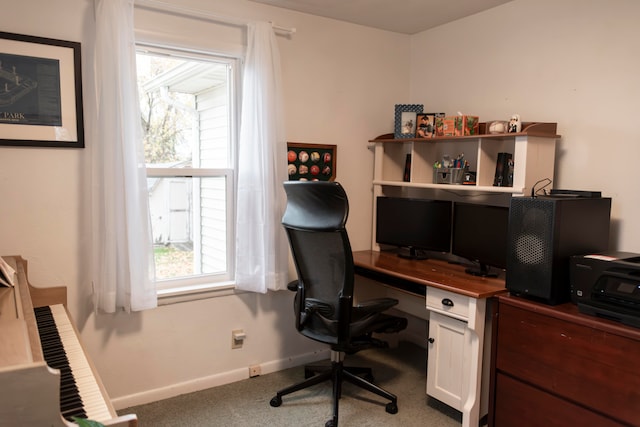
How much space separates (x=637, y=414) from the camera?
182 cm

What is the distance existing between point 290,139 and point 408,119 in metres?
0.83

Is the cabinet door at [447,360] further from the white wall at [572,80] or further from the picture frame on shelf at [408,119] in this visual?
the picture frame on shelf at [408,119]

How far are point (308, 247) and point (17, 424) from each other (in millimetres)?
1665

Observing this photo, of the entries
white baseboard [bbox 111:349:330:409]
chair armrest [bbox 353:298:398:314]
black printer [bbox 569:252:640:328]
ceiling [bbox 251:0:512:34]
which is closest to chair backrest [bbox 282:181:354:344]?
chair armrest [bbox 353:298:398:314]

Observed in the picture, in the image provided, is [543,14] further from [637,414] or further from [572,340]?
[637,414]

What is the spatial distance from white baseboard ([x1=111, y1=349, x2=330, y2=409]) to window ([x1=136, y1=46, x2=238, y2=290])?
596mm

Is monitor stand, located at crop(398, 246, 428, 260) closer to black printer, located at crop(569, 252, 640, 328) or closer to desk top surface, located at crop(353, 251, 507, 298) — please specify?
desk top surface, located at crop(353, 251, 507, 298)

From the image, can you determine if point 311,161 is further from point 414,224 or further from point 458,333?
point 458,333

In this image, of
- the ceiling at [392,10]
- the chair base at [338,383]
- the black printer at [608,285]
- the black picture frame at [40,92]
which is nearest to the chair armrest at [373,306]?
the chair base at [338,383]

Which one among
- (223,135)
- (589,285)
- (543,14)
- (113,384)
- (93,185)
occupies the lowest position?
(113,384)

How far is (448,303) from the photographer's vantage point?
252 centimetres

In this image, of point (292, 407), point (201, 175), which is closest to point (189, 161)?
point (201, 175)

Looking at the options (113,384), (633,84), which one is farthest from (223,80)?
(633,84)

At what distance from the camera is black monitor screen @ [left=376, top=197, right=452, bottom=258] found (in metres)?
3.09
